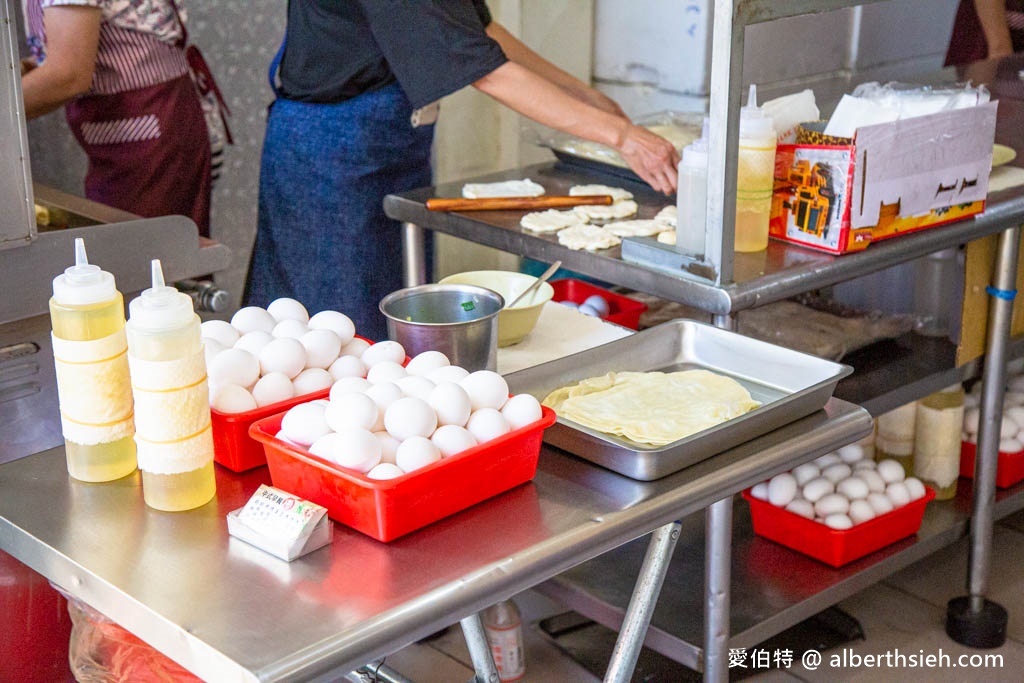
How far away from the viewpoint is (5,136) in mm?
1793

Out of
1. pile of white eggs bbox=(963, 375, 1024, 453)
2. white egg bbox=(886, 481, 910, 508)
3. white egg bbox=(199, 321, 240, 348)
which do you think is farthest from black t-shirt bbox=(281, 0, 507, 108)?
pile of white eggs bbox=(963, 375, 1024, 453)

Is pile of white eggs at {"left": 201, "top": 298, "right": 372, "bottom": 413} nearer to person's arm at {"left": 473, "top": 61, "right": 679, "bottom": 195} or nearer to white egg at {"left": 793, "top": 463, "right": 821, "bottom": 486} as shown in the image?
person's arm at {"left": 473, "top": 61, "right": 679, "bottom": 195}

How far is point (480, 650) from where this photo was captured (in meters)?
1.51

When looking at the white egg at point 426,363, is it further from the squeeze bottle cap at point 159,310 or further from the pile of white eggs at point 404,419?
the squeeze bottle cap at point 159,310

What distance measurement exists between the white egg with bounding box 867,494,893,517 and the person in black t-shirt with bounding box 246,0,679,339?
82cm

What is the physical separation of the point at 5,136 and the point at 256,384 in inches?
30.7

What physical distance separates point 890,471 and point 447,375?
1.50 metres

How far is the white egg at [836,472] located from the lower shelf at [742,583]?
173mm

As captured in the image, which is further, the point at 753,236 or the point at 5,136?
the point at 753,236

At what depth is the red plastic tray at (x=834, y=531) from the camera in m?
2.34

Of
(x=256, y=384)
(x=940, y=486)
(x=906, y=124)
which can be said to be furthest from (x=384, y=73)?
(x=940, y=486)

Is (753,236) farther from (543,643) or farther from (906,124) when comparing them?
(543,643)

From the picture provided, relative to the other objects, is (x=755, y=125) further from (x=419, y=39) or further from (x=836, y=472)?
(x=836, y=472)

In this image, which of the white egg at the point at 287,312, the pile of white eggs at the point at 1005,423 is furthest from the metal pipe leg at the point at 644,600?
the pile of white eggs at the point at 1005,423
